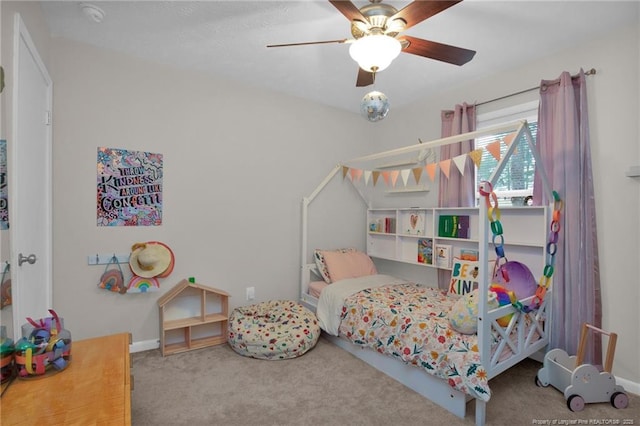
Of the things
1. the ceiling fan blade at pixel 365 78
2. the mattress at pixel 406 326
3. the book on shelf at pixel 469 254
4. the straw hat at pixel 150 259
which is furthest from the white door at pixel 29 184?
the book on shelf at pixel 469 254

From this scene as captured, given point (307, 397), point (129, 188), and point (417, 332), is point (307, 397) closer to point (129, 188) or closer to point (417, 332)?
point (417, 332)

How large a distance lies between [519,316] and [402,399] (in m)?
0.92

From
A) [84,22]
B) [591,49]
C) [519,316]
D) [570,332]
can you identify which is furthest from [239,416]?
[591,49]

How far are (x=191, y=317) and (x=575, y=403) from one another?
2818 millimetres

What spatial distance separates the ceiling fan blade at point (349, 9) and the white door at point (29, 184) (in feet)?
4.86

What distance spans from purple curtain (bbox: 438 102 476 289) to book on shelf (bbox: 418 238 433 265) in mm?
154

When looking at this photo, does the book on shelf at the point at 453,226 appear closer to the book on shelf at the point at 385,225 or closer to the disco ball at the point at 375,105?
the book on shelf at the point at 385,225

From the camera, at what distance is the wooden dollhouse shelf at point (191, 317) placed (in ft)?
8.67

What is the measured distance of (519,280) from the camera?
2.35m

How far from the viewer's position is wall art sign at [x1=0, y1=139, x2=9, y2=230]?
4.38ft

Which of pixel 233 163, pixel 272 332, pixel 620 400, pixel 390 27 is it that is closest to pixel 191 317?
pixel 272 332

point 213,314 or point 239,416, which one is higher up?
point 213,314

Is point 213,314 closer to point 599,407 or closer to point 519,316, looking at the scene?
point 519,316

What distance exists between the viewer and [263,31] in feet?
7.23
